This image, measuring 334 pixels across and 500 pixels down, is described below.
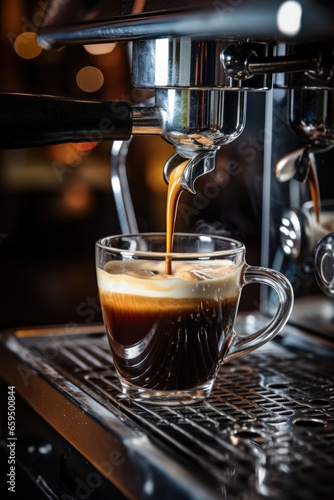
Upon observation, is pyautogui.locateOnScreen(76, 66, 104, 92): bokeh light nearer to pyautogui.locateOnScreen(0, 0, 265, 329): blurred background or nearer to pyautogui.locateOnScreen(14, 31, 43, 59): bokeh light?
pyautogui.locateOnScreen(0, 0, 265, 329): blurred background

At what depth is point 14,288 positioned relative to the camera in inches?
89.1

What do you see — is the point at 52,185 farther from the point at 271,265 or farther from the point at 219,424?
the point at 219,424

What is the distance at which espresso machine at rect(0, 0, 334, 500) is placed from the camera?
55 cm

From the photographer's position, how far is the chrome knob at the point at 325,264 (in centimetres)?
81

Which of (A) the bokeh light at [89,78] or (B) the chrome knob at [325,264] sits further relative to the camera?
(A) the bokeh light at [89,78]

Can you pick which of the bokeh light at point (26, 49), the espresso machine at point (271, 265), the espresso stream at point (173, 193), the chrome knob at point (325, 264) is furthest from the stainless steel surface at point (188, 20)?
the bokeh light at point (26, 49)

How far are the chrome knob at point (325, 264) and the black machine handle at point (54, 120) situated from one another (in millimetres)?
248

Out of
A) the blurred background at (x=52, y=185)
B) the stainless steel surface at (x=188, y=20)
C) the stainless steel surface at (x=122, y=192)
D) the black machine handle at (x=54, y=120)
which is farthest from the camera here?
the blurred background at (x=52, y=185)

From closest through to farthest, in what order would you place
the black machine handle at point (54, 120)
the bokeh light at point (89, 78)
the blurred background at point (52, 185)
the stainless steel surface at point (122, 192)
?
the black machine handle at point (54, 120) < the stainless steel surface at point (122, 192) < the blurred background at point (52, 185) < the bokeh light at point (89, 78)

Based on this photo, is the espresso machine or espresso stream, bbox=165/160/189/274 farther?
espresso stream, bbox=165/160/189/274

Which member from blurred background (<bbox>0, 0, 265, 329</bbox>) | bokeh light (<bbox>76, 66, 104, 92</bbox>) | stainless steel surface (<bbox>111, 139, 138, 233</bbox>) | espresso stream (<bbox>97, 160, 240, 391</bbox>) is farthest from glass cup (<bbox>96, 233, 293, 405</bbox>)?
bokeh light (<bbox>76, 66, 104, 92</bbox>)

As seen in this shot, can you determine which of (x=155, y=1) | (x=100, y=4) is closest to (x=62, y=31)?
(x=100, y=4)

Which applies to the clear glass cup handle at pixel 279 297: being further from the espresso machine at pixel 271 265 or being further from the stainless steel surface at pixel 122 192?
the stainless steel surface at pixel 122 192

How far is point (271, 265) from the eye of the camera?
0.94 m
